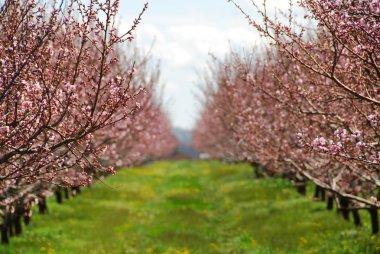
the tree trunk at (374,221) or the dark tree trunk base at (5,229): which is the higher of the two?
the dark tree trunk base at (5,229)

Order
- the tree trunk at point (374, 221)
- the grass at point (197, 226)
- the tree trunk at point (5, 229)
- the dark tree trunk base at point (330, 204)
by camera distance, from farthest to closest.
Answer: the dark tree trunk base at point (330, 204) → the grass at point (197, 226) → the tree trunk at point (5, 229) → the tree trunk at point (374, 221)

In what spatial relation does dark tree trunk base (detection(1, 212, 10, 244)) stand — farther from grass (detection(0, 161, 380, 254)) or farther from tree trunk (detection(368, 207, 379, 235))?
tree trunk (detection(368, 207, 379, 235))

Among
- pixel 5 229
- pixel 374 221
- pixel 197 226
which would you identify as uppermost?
pixel 5 229

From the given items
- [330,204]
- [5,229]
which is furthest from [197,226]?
[5,229]

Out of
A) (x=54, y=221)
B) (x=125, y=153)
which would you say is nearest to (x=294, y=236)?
(x=54, y=221)

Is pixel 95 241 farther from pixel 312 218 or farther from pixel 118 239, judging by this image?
pixel 312 218

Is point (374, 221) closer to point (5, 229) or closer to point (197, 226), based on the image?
point (197, 226)

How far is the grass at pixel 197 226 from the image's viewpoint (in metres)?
16.7

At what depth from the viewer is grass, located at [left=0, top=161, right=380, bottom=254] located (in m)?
16.7

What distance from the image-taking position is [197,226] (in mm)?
22359

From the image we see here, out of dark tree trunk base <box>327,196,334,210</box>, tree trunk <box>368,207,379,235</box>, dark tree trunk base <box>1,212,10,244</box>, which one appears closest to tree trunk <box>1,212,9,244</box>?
dark tree trunk base <box>1,212,10,244</box>

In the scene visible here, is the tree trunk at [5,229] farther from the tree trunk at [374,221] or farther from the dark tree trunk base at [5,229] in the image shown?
the tree trunk at [374,221]

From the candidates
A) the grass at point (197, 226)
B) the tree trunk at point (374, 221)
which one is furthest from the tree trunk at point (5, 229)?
the tree trunk at point (374, 221)

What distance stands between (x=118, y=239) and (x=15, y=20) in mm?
12755
